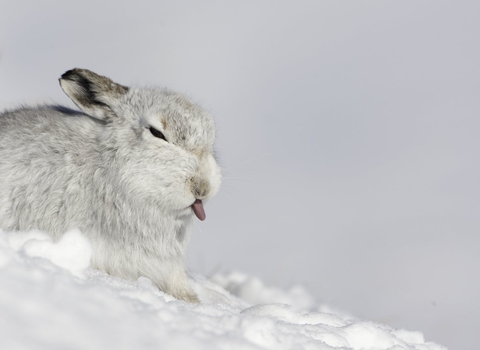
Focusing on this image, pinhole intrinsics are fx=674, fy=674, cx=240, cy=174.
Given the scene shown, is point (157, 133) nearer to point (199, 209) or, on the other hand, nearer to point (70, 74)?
point (199, 209)

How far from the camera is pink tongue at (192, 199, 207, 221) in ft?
13.1

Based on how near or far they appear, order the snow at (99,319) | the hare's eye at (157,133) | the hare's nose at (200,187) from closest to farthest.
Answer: the snow at (99,319) → the hare's nose at (200,187) → the hare's eye at (157,133)

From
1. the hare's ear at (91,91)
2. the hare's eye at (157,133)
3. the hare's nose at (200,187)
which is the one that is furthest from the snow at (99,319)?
the hare's ear at (91,91)

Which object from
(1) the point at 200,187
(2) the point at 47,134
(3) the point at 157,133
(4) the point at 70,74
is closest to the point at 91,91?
(4) the point at 70,74

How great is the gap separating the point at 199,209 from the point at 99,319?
1847 mm

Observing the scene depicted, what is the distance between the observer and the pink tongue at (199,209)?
401 cm

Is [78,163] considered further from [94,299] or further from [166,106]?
[94,299]

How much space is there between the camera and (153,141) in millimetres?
4051

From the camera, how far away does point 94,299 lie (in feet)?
7.69

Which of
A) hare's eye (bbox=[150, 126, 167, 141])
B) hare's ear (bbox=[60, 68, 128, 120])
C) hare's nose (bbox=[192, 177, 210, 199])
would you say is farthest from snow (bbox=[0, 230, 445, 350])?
hare's ear (bbox=[60, 68, 128, 120])

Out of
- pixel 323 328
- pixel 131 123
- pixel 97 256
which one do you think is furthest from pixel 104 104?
pixel 323 328

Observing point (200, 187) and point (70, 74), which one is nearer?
point (200, 187)

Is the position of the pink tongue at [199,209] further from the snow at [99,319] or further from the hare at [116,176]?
the snow at [99,319]

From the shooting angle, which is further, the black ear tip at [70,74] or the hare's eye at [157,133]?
the black ear tip at [70,74]
